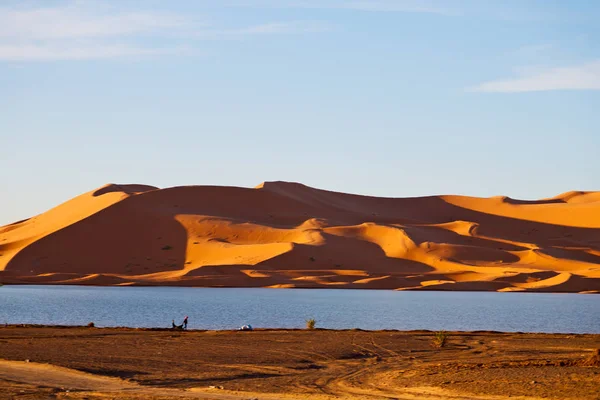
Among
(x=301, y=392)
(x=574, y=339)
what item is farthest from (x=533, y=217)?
(x=301, y=392)

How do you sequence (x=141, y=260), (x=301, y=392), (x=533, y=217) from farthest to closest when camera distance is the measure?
(x=533, y=217) < (x=141, y=260) < (x=301, y=392)

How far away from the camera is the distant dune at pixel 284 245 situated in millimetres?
79750

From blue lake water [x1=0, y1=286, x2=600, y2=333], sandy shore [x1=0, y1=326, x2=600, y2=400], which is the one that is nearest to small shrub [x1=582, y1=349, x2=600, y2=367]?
sandy shore [x1=0, y1=326, x2=600, y2=400]

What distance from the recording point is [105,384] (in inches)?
736

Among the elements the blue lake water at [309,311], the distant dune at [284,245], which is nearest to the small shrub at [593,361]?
the blue lake water at [309,311]

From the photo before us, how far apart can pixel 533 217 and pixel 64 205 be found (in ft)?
187

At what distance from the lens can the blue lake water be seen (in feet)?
127

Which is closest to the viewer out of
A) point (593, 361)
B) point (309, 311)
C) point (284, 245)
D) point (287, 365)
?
point (593, 361)

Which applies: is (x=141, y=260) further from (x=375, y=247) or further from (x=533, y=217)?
(x=533, y=217)

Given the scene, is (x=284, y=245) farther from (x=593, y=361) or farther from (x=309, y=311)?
(x=593, y=361)

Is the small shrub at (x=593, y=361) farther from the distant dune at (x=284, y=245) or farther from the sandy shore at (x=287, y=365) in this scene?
the distant dune at (x=284, y=245)

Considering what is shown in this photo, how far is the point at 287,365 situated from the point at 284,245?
66713mm

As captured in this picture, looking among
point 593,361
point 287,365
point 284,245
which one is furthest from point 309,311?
point 284,245

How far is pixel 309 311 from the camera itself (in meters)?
46.6
